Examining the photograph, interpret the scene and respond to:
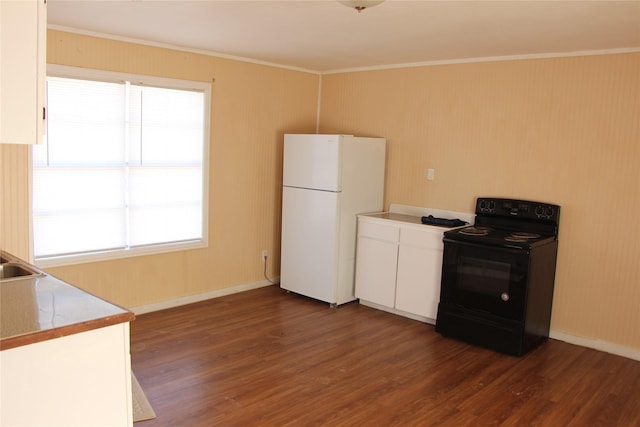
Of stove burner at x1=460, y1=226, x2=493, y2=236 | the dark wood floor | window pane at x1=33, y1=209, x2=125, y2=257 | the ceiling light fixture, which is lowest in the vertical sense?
the dark wood floor

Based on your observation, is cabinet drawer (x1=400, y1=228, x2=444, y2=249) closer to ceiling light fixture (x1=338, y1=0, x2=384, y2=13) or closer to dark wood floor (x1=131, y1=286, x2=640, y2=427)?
dark wood floor (x1=131, y1=286, x2=640, y2=427)

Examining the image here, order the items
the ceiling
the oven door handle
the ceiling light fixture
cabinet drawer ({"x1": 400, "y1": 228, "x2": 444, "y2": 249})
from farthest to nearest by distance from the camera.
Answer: cabinet drawer ({"x1": 400, "y1": 228, "x2": 444, "y2": 249}) < the oven door handle < the ceiling < the ceiling light fixture

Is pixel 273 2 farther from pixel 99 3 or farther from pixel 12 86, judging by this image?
pixel 12 86

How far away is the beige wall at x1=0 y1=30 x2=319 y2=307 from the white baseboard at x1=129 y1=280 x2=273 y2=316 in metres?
0.04

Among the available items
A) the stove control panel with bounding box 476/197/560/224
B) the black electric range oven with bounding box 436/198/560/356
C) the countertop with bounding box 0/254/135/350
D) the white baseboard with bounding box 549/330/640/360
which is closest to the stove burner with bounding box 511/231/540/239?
the black electric range oven with bounding box 436/198/560/356

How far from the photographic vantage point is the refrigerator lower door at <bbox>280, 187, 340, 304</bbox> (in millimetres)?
4887

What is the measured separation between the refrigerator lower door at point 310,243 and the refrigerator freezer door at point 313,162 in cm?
8

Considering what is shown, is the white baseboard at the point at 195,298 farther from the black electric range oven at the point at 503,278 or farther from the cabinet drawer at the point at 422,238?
the black electric range oven at the point at 503,278

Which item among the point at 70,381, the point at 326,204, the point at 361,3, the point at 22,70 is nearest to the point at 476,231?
the point at 326,204

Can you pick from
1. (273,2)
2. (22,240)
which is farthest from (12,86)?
(22,240)

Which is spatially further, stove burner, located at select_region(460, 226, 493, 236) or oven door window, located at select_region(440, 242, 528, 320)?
stove burner, located at select_region(460, 226, 493, 236)

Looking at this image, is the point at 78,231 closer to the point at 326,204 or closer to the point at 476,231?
the point at 326,204

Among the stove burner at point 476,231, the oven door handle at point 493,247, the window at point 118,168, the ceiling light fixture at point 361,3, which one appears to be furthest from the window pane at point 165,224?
the ceiling light fixture at point 361,3

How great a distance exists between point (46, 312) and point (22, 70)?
851 millimetres
